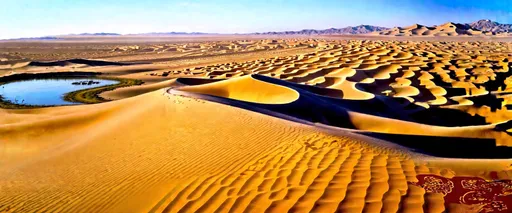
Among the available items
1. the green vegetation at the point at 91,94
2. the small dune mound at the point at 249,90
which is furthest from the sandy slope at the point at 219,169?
the green vegetation at the point at 91,94

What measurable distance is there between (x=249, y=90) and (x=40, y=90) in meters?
12.4

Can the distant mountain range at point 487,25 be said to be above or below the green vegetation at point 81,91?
below

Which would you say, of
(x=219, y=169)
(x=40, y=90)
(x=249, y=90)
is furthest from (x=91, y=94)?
(x=219, y=169)

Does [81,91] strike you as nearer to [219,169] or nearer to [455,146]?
[219,169]

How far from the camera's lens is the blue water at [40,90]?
1762 centimetres

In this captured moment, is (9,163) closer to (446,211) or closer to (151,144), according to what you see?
(151,144)

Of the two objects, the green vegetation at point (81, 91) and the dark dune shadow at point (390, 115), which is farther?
the green vegetation at point (81, 91)

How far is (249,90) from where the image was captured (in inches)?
632

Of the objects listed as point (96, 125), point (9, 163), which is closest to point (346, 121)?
point (96, 125)

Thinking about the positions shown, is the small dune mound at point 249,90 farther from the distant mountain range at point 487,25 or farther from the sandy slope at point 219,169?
the distant mountain range at point 487,25

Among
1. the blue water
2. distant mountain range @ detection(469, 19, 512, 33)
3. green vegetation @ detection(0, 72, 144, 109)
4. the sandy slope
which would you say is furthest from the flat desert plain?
distant mountain range @ detection(469, 19, 512, 33)

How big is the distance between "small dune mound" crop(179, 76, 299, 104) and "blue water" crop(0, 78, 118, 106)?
248 inches

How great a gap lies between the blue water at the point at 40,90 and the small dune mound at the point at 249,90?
6303 mm

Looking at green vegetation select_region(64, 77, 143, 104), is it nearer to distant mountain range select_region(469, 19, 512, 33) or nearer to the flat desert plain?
the flat desert plain
